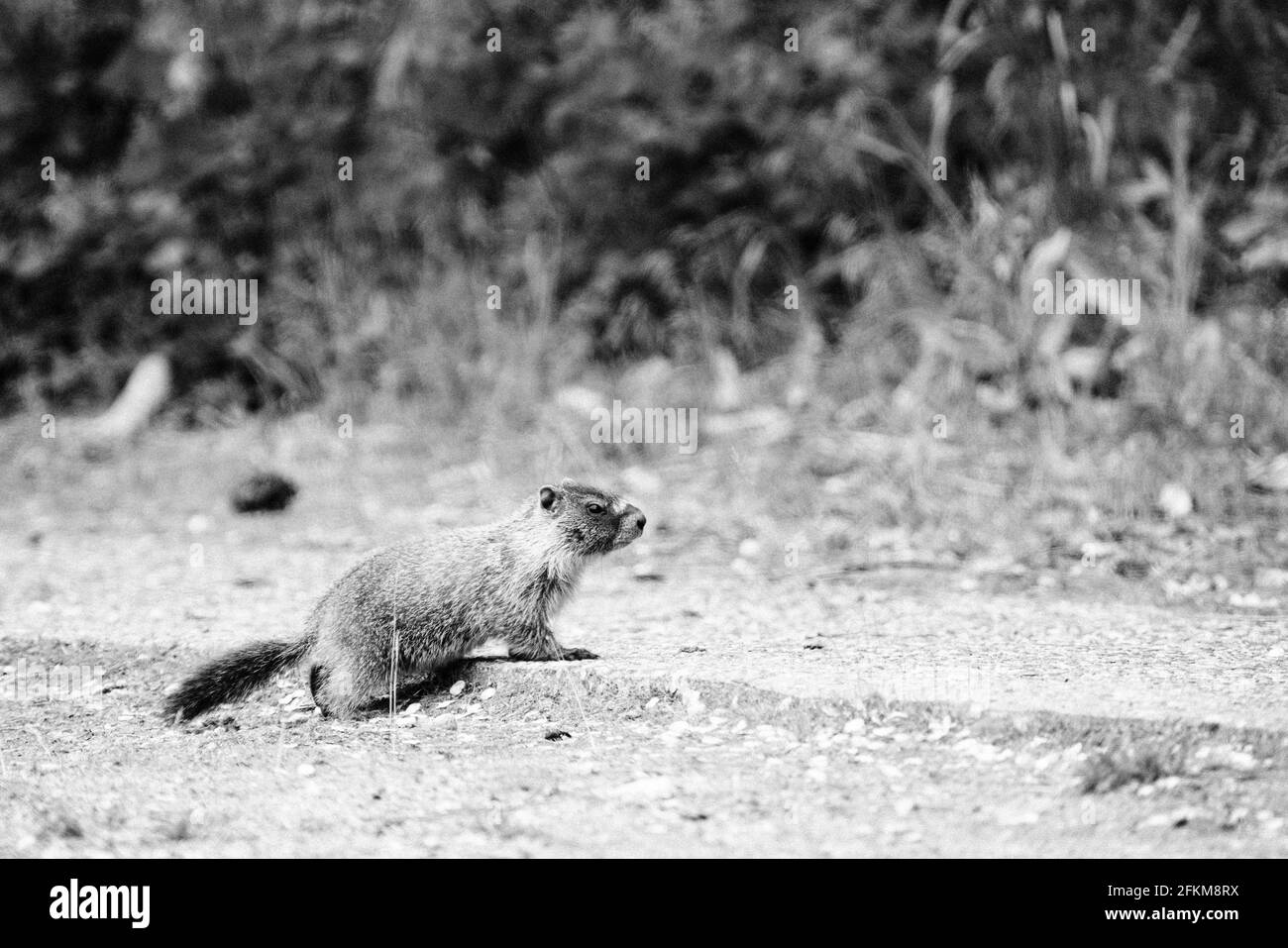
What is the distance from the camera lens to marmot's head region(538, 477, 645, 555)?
18.1 ft

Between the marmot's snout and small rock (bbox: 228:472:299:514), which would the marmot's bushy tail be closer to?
the marmot's snout

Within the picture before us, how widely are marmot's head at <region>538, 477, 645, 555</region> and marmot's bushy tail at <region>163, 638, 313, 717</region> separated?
1.06 m

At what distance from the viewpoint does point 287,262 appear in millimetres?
10781

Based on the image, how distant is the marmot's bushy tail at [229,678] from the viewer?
4785 millimetres

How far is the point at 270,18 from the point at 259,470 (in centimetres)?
380

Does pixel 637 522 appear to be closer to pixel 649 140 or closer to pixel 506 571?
pixel 506 571

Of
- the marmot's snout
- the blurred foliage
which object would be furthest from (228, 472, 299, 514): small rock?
the marmot's snout

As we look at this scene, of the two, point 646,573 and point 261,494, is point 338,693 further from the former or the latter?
point 261,494

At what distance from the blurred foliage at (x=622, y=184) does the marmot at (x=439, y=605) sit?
3.51 m

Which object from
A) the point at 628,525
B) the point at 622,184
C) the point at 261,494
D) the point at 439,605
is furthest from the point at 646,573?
the point at 622,184

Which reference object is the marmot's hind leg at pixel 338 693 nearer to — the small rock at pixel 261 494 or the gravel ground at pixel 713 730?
the gravel ground at pixel 713 730

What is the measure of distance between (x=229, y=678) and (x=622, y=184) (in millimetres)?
6191

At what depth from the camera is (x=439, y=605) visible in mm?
5188

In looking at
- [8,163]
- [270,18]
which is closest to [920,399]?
[270,18]
